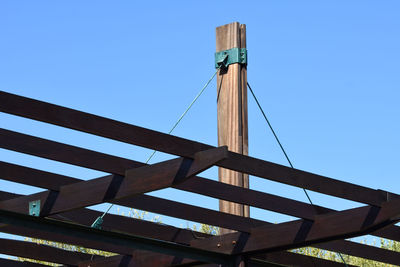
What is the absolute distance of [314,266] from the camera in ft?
27.6

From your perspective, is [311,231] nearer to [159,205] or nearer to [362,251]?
[159,205]

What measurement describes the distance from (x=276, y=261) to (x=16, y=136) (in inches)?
128

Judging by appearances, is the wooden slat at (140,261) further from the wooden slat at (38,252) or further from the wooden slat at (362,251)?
the wooden slat at (362,251)

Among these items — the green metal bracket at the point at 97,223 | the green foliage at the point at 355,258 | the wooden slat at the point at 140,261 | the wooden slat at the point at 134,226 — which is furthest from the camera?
the green foliage at the point at 355,258

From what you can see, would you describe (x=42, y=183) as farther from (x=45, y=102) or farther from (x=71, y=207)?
(x=45, y=102)

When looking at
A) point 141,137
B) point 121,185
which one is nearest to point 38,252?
point 121,185

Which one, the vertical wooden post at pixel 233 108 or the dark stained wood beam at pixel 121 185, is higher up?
the vertical wooden post at pixel 233 108

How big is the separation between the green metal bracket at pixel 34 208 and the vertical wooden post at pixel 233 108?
92.2 inches

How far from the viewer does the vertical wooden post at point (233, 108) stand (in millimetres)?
8086

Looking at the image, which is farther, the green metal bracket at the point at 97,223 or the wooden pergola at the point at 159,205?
the green metal bracket at the point at 97,223

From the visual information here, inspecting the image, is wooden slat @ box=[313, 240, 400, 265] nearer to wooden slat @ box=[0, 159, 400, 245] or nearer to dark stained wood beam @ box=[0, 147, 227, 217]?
wooden slat @ box=[0, 159, 400, 245]

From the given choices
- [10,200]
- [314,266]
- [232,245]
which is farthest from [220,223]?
[10,200]

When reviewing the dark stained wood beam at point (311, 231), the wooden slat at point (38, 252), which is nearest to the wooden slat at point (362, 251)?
the dark stained wood beam at point (311, 231)

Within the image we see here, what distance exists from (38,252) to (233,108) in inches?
96.9
